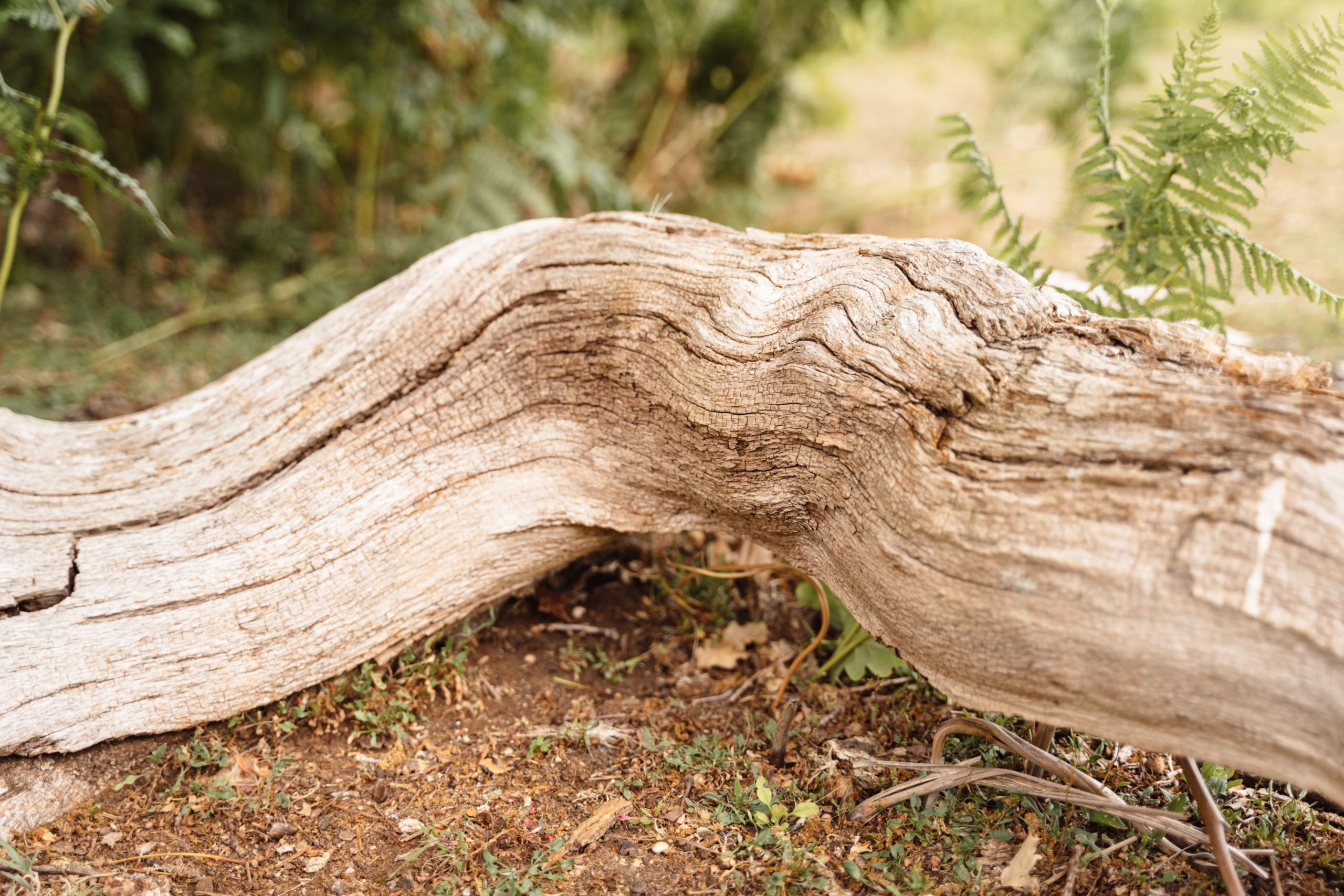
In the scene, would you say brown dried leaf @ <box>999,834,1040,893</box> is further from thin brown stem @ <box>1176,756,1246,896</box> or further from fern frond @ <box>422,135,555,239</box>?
fern frond @ <box>422,135,555,239</box>

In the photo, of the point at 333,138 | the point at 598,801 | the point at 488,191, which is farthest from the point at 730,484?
the point at 333,138

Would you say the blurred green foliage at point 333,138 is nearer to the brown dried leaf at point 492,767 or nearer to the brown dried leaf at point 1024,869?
the brown dried leaf at point 492,767

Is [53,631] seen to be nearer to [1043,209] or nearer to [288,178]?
[288,178]

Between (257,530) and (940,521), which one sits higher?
(940,521)

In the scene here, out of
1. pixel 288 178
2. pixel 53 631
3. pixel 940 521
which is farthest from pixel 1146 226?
pixel 288 178

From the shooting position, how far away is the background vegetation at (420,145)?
4.55 meters

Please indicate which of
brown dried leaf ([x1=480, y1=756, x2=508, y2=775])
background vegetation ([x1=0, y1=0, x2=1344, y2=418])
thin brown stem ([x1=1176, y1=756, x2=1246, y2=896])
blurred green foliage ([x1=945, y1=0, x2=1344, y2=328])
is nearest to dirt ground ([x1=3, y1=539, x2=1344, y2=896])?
brown dried leaf ([x1=480, y1=756, x2=508, y2=775])

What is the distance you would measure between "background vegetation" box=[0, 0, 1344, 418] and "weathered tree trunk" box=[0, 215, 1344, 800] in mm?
1780

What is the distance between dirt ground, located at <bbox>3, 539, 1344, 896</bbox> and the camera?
1.95 meters

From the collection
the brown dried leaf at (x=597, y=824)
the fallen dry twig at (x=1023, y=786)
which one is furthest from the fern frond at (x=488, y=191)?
the fallen dry twig at (x=1023, y=786)

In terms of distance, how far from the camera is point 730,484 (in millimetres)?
2402

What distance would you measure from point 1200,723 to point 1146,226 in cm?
160

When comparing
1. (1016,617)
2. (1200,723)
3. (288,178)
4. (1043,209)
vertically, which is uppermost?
(1043,209)

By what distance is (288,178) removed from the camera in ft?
19.6
